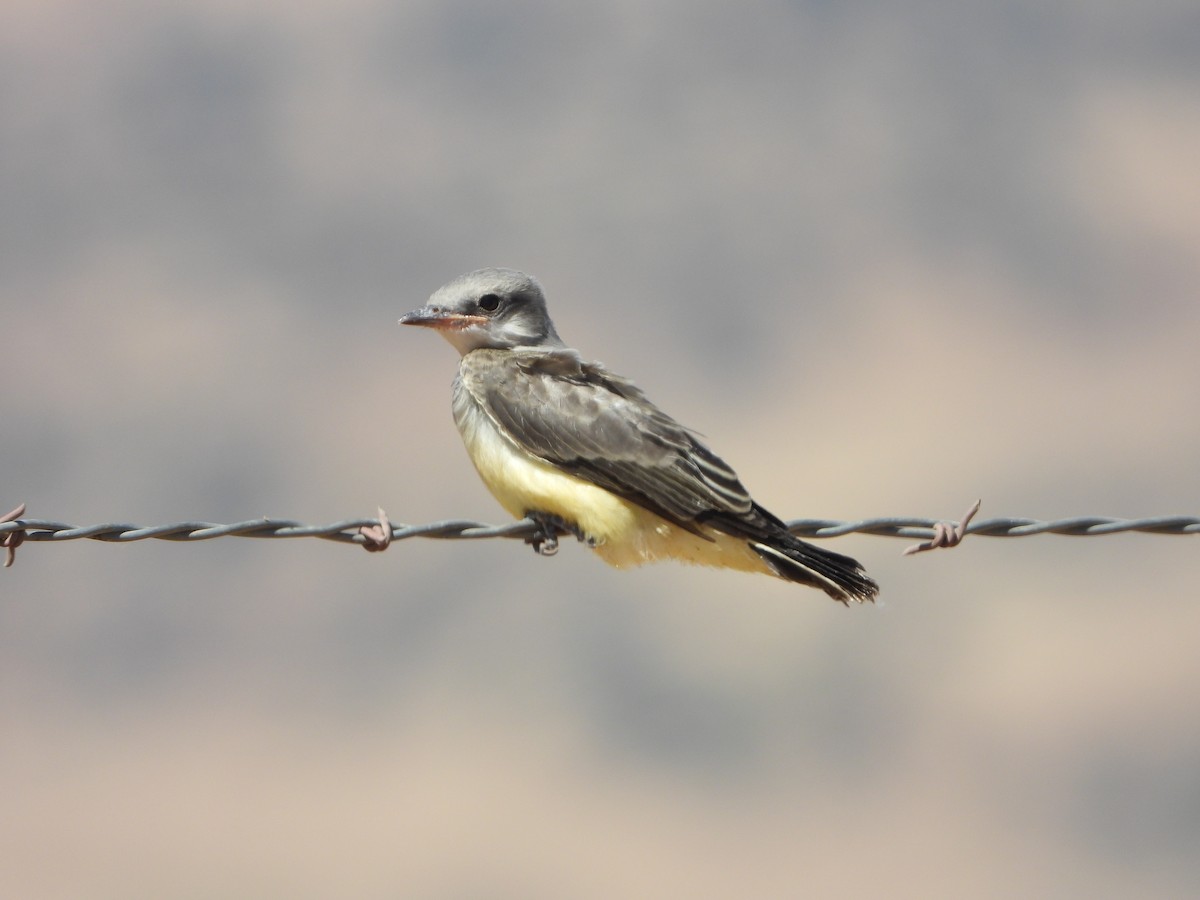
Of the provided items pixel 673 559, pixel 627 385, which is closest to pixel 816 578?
pixel 673 559

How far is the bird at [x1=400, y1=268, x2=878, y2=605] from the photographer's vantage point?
5.44m

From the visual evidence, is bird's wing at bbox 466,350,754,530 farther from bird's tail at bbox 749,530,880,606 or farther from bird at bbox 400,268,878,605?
bird's tail at bbox 749,530,880,606

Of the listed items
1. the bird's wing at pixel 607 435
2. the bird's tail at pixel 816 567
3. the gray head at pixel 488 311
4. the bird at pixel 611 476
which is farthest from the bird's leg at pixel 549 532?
→ the gray head at pixel 488 311

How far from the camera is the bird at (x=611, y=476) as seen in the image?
5.44 meters

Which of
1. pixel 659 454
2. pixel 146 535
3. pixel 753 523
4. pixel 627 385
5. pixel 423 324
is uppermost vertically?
pixel 423 324

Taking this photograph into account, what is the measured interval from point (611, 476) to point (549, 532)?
1.14 feet

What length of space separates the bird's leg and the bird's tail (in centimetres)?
79

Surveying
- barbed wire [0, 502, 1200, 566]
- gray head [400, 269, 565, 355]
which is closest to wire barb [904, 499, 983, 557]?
barbed wire [0, 502, 1200, 566]

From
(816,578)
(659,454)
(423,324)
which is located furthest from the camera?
(423,324)

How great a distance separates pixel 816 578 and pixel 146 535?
242 cm

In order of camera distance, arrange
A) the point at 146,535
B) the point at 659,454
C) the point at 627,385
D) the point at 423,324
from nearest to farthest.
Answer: the point at 146,535 → the point at 659,454 → the point at 627,385 → the point at 423,324

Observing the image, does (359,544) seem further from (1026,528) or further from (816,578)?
(1026,528)

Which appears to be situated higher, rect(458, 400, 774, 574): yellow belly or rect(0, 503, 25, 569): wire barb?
rect(458, 400, 774, 574): yellow belly

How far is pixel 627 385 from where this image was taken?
6316mm
